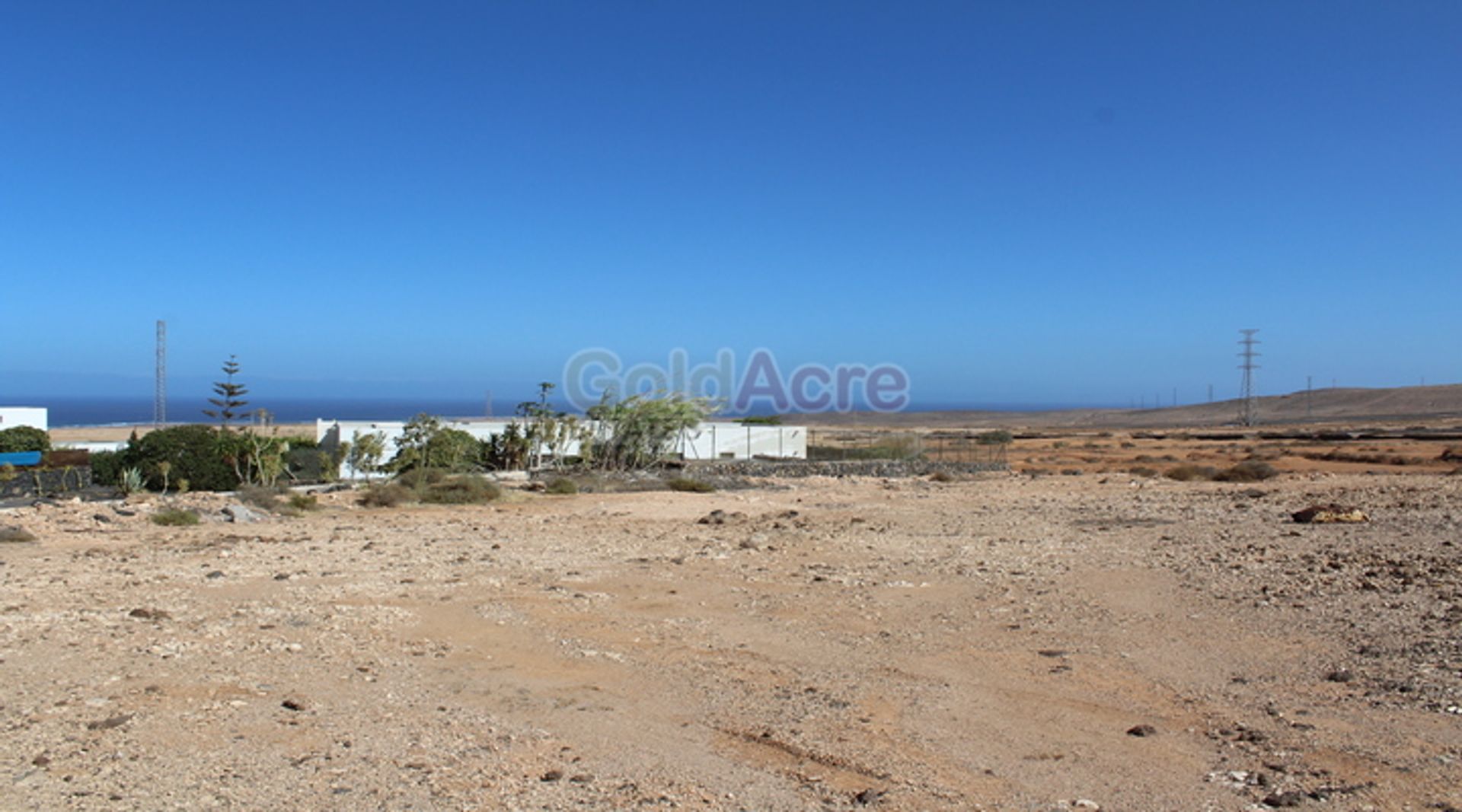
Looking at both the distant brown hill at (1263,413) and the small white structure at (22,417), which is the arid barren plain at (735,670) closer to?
the small white structure at (22,417)

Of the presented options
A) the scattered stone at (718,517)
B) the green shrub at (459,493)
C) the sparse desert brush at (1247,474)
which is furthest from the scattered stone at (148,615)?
the sparse desert brush at (1247,474)

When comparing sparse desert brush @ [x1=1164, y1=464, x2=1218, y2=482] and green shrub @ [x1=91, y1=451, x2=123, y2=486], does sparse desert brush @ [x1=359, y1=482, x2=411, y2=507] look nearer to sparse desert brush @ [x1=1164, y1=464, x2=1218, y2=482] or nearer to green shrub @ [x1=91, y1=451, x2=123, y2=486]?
green shrub @ [x1=91, y1=451, x2=123, y2=486]

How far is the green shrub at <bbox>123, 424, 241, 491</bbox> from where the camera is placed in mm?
24703

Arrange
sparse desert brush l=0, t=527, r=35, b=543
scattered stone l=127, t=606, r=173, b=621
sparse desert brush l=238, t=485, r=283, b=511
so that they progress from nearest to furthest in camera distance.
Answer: scattered stone l=127, t=606, r=173, b=621 < sparse desert brush l=0, t=527, r=35, b=543 < sparse desert brush l=238, t=485, r=283, b=511

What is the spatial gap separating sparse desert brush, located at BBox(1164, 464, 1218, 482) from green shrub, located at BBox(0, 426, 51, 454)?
34.3 meters

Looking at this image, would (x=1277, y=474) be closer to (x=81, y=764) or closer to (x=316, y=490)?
(x=316, y=490)

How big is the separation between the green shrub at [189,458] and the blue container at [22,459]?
5.21 metres

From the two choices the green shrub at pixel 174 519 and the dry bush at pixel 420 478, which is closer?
the green shrub at pixel 174 519

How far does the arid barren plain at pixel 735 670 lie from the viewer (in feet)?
19.7

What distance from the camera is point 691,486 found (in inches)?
1153

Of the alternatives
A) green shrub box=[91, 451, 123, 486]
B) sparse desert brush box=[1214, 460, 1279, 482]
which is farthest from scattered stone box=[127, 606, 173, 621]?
sparse desert brush box=[1214, 460, 1279, 482]

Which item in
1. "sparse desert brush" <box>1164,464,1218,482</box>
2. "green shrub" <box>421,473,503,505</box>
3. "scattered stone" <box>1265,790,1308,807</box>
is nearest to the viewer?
"scattered stone" <box>1265,790,1308,807</box>

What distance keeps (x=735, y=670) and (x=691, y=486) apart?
810 inches

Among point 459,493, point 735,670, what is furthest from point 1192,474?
point 735,670
